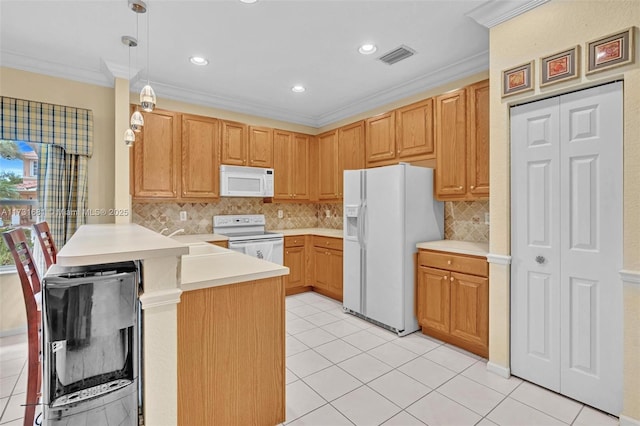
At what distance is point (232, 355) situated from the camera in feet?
5.21

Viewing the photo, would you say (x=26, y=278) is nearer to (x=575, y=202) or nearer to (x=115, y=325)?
(x=115, y=325)

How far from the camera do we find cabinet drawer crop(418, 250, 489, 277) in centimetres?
261

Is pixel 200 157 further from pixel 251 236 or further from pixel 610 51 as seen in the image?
pixel 610 51

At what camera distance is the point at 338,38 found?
269 centimetres

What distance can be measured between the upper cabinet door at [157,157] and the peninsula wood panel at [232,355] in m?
2.62

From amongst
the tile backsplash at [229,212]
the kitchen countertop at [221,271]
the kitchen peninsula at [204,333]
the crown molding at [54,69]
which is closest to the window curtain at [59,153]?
the crown molding at [54,69]

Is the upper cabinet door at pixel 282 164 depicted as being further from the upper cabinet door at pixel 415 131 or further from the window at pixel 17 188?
the window at pixel 17 188

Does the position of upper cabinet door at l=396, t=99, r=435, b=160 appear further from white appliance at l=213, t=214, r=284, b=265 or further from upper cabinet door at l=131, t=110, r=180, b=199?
upper cabinet door at l=131, t=110, r=180, b=199

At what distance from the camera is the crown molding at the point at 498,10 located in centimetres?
215

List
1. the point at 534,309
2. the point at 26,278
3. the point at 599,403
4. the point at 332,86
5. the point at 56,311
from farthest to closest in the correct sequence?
the point at 332,86, the point at 534,309, the point at 599,403, the point at 26,278, the point at 56,311

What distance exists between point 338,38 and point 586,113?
6.21 ft

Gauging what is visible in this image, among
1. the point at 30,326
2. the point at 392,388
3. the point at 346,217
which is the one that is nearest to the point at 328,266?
the point at 346,217

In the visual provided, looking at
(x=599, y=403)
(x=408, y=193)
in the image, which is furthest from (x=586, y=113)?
(x=599, y=403)

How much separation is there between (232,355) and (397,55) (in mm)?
2877
